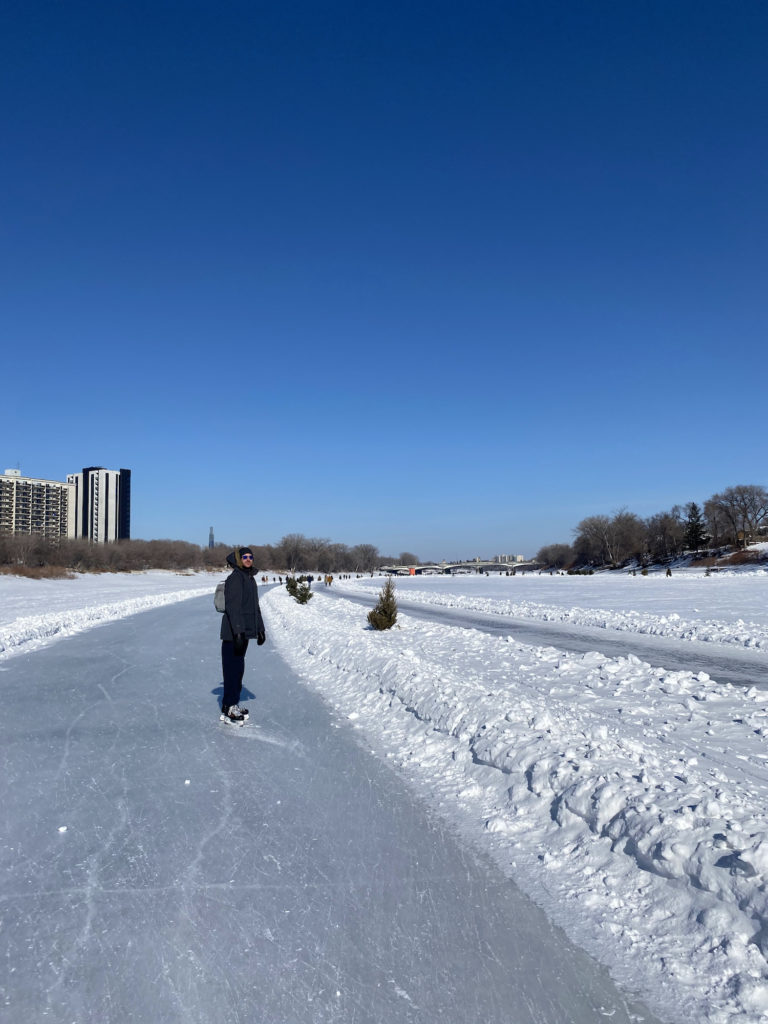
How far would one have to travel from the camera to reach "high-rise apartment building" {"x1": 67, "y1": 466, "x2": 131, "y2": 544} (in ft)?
524

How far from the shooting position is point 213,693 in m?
9.70

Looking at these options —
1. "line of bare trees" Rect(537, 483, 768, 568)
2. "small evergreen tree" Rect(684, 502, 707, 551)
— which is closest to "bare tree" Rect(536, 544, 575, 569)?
"line of bare trees" Rect(537, 483, 768, 568)

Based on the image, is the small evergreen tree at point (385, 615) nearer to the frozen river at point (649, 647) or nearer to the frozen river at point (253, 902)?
the frozen river at point (649, 647)

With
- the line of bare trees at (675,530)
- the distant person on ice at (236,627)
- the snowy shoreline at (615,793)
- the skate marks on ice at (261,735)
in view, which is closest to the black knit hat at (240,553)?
the distant person on ice at (236,627)

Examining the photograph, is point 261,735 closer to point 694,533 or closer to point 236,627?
point 236,627

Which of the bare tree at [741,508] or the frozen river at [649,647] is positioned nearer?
the frozen river at [649,647]

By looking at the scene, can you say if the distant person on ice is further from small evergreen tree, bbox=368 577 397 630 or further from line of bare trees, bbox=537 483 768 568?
line of bare trees, bbox=537 483 768 568

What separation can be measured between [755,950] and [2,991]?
10.5 feet

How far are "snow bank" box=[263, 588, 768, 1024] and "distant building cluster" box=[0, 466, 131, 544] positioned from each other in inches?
5632

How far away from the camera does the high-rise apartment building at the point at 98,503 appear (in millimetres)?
159625

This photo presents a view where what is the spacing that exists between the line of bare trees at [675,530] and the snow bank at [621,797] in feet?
359

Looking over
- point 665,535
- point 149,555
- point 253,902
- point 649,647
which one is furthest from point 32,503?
point 253,902

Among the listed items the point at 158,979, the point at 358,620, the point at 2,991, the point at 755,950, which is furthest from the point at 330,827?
the point at 358,620

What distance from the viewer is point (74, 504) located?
520 ft
